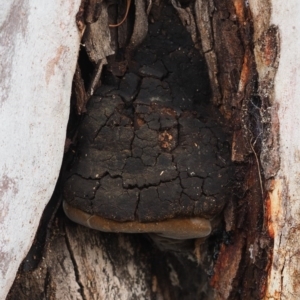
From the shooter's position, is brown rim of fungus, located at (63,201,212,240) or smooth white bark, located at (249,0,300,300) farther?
brown rim of fungus, located at (63,201,212,240)

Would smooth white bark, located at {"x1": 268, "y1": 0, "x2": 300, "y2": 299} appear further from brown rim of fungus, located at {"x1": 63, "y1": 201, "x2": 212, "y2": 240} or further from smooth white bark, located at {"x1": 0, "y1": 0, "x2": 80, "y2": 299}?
smooth white bark, located at {"x1": 0, "y1": 0, "x2": 80, "y2": 299}

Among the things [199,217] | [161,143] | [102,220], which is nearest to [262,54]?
[161,143]

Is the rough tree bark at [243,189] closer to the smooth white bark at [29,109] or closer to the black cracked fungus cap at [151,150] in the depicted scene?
the black cracked fungus cap at [151,150]

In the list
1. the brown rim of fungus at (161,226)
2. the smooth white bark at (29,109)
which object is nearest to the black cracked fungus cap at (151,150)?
the brown rim of fungus at (161,226)

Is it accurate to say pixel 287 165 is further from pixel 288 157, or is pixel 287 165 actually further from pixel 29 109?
pixel 29 109

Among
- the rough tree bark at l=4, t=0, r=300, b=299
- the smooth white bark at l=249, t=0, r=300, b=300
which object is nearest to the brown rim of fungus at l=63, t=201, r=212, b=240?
the rough tree bark at l=4, t=0, r=300, b=299

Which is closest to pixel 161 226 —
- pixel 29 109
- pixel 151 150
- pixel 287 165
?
pixel 151 150
